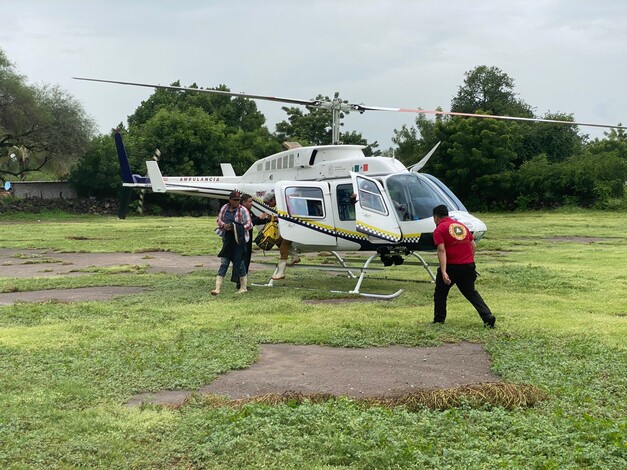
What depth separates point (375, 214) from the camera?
1199cm

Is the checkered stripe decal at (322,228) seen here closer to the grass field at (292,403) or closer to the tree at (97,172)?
the grass field at (292,403)

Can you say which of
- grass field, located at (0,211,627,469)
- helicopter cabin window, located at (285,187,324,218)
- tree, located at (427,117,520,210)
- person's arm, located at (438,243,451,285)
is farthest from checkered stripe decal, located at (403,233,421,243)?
tree, located at (427,117,520,210)

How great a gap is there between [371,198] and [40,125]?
1612 inches

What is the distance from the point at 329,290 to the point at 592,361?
20.4ft

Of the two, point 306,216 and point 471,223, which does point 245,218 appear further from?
point 471,223

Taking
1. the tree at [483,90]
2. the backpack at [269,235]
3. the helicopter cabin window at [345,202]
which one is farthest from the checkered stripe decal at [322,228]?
the tree at [483,90]

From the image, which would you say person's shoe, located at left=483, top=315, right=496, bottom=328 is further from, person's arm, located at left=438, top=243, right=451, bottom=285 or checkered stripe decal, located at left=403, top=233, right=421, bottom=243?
checkered stripe decal, located at left=403, top=233, right=421, bottom=243

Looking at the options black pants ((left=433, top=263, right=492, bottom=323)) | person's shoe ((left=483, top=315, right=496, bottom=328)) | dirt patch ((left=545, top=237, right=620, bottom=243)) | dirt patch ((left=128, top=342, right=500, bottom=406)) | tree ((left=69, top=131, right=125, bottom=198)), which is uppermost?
tree ((left=69, top=131, right=125, bottom=198))

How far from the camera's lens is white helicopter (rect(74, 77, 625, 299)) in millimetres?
11836

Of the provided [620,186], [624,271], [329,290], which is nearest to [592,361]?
[329,290]

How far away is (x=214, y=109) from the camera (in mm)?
63562

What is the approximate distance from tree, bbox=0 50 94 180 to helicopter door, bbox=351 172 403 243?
1551 inches

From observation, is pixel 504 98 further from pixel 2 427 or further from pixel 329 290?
pixel 2 427

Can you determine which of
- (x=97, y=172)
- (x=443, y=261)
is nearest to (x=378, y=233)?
(x=443, y=261)
